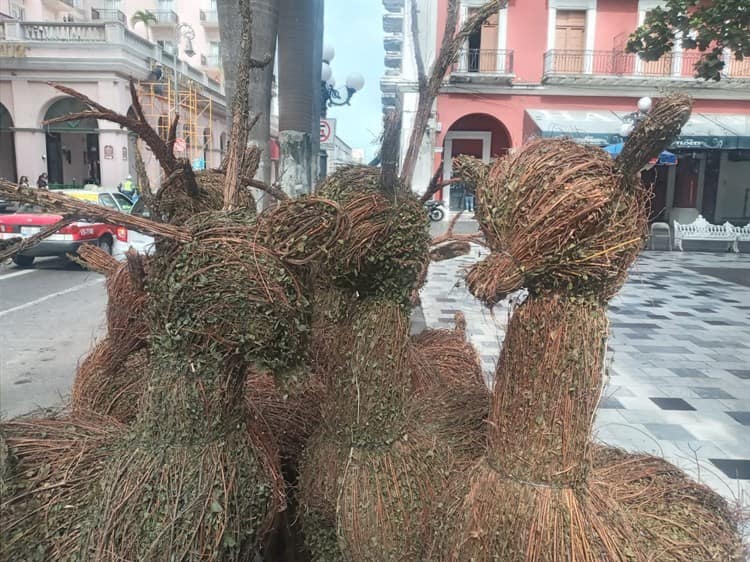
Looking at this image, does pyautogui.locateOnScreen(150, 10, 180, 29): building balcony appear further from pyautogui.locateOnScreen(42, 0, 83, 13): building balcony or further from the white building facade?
the white building facade

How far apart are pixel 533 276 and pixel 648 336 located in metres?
6.19

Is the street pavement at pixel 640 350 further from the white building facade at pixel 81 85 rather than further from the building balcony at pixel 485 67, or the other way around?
the white building facade at pixel 81 85

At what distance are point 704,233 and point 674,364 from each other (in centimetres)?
1103

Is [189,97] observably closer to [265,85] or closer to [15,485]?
[265,85]

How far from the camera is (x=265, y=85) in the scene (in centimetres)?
434

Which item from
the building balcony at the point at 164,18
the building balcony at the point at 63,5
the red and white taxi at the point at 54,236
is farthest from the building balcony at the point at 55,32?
the building balcony at the point at 164,18

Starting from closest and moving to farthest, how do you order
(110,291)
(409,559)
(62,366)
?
(409,559) → (110,291) → (62,366)

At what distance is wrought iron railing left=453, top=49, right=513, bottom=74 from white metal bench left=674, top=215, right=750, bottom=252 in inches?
279

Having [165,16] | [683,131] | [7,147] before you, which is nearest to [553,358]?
[683,131]

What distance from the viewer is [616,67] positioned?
57.8 ft

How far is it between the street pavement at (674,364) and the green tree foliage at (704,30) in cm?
340

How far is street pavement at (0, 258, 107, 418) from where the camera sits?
4832 millimetres

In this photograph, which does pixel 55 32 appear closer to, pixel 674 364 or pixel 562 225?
pixel 674 364

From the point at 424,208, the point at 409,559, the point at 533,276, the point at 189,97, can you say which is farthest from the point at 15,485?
the point at 189,97
